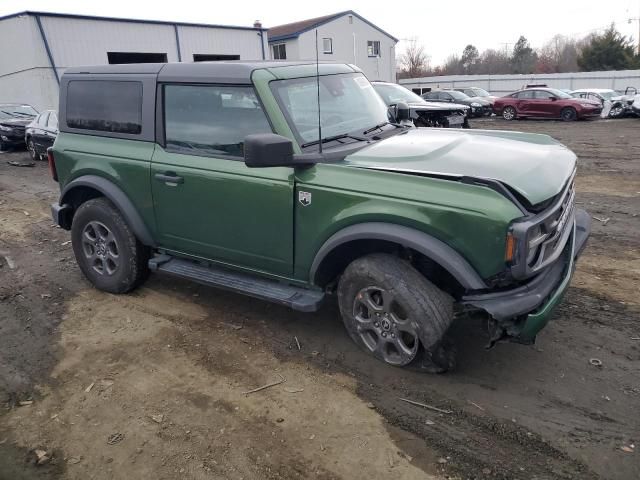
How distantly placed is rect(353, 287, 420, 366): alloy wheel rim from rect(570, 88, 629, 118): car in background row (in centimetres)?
2100

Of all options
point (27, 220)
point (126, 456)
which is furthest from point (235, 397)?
point (27, 220)

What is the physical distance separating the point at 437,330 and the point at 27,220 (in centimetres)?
716

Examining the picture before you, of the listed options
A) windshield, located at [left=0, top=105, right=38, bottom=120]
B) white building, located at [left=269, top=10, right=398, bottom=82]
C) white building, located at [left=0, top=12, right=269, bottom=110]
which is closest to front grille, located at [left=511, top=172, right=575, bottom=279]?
windshield, located at [left=0, top=105, right=38, bottom=120]

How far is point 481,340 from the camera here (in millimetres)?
3990

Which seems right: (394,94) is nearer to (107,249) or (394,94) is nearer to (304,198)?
(107,249)

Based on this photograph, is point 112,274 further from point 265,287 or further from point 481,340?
point 481,340

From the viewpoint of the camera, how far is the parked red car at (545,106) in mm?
20266

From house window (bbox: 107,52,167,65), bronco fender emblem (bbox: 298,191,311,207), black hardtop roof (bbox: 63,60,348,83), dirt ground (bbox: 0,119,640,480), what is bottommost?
dirt ground (bbox: 0,119,640,480)

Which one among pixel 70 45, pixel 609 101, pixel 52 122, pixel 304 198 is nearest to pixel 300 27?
pixel 70 45

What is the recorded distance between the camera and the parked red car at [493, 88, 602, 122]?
66.5 ft

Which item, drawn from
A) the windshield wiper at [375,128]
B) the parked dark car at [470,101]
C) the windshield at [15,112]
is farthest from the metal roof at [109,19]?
the windshield wiper at [375,128]

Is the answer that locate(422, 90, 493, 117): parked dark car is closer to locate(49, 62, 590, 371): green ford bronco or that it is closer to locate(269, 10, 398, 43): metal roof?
locate(269, 10, 398, 43): metal roof

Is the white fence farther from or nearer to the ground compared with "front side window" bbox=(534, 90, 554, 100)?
farther from the ground

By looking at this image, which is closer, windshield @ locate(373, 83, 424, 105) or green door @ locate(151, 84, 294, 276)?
green door @ locate(151, 84, 294, 276)
